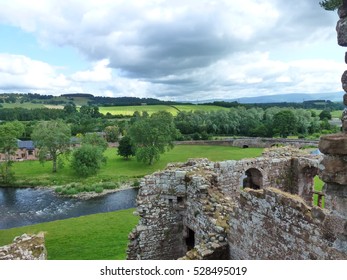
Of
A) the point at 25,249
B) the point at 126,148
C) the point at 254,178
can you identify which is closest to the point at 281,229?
the point at 25,249

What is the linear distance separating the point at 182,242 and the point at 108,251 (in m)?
12.1

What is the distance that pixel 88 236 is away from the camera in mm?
26172

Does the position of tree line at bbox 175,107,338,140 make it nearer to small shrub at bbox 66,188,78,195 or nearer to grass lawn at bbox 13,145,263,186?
grass lawn at bbox 13,145,263,186

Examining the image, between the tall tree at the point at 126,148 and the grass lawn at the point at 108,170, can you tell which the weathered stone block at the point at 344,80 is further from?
the tall tree at the point at 126,148

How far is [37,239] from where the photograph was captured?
459 inches

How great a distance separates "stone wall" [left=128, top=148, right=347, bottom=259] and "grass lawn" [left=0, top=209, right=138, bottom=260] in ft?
32.5

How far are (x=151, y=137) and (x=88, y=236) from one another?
1661 inches

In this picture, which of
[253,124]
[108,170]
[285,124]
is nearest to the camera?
[108,170]

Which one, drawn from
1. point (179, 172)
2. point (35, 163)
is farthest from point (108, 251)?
point (35, 163)

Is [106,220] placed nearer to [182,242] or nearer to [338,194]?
[182,242]

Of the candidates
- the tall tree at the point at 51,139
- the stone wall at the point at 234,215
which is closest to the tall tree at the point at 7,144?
the tall tree at the point at 51,139

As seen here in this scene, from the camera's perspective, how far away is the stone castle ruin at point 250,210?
15.9 ft

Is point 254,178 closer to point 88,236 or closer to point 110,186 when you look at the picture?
point 88,236

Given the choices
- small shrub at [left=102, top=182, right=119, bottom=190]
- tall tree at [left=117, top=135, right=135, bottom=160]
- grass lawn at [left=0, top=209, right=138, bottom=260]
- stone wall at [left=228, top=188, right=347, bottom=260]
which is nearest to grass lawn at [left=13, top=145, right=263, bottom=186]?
tall tree at [left=117, top=135, right=135, bottom=160]
